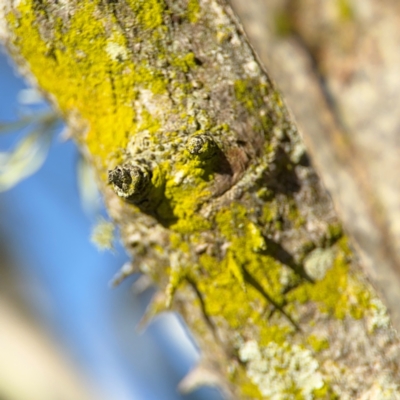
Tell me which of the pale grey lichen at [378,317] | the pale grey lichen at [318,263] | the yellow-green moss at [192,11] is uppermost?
the yellow-green moss at [192,11]

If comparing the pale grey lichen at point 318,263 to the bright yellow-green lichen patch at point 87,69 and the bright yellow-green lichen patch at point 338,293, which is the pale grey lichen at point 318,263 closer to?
the bright yellow-green lichen patch at point 338,293

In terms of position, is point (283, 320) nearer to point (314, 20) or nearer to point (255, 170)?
point (255, 170)

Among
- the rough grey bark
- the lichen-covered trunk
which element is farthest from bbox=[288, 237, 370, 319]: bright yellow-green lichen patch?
the rough grey bark

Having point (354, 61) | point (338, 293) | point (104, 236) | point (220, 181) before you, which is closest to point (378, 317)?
point (338, 293)

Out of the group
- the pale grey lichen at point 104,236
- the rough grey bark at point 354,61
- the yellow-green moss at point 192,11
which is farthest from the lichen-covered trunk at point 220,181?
the rough grey bark at point 354,61

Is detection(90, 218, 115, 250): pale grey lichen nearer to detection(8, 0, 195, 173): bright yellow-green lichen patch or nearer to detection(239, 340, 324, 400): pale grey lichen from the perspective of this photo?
detection(8, 0, 195, 173): bright yellow-green lichen patch

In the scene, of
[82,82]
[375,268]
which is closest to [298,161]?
[375,268]

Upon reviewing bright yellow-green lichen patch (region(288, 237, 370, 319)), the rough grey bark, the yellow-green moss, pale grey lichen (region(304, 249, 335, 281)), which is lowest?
bright yellow-green lichen patch (region(288, 237, 370, 319))

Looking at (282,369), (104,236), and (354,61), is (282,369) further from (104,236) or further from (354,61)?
(354,61)
